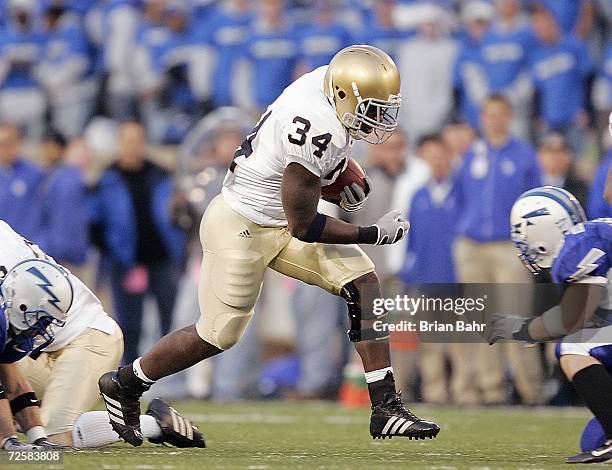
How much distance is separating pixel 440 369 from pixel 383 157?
5.27 feet

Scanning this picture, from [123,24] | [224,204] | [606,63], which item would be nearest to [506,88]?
[606,63]

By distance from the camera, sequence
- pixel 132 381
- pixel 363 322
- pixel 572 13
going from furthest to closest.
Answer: pixel 572 13
pixel 132 381
pixel 363 322

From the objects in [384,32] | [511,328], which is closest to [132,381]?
[511,328]

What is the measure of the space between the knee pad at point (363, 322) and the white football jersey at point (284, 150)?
1.36ft

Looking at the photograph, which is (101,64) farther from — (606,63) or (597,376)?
(597,376)

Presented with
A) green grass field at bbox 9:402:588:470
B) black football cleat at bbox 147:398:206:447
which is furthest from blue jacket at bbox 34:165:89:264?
black football cleat at bbox 147:398:206:447

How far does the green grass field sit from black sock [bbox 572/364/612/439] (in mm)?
265

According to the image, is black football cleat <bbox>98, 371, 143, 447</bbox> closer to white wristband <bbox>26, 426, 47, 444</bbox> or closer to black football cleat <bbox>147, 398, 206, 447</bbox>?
black football cleat <bbox>147, 398, 206, 447</bbox>

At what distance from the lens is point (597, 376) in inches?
218

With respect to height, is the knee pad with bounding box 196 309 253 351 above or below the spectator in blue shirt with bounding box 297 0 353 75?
below

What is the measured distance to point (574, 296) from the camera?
5551 millimetres

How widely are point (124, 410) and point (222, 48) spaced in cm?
692

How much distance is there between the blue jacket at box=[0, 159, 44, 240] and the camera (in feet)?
34.6

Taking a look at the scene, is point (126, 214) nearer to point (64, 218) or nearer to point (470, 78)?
point (64, 218)
